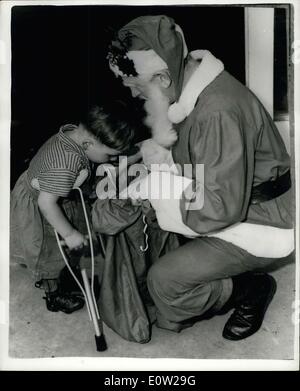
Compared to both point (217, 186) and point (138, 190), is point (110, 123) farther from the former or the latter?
point (217, 186)

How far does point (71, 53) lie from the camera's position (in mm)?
1403

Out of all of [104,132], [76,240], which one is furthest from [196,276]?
[104,132]

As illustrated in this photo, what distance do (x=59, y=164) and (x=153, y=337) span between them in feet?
1.70

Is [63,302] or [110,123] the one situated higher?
[110,123]

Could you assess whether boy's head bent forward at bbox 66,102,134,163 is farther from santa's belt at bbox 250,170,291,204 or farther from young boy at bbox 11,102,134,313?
santa's belt at bbox 250,170,291,204

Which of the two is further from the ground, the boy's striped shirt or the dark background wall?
the dark background wall

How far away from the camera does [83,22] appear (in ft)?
4.58

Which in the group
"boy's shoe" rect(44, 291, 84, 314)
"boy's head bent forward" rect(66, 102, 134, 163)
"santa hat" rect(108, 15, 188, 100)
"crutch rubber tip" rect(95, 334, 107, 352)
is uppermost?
"santa hat" rect(108, 15, 188, 100)

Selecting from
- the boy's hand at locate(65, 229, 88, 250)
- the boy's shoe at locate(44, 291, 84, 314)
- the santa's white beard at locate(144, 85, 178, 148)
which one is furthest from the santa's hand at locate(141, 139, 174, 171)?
the boy's shoe at locate(44, 291, 84, 314)

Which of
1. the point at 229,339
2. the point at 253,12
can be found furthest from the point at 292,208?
the point at 253,12

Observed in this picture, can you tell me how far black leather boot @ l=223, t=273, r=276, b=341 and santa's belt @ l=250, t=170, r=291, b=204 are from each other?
212 mm

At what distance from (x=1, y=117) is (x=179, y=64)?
0.49 meters

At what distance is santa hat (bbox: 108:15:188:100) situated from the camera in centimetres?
131

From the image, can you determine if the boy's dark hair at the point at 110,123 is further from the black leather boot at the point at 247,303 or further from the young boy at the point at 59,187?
the black leather boot at the point at 247,303
